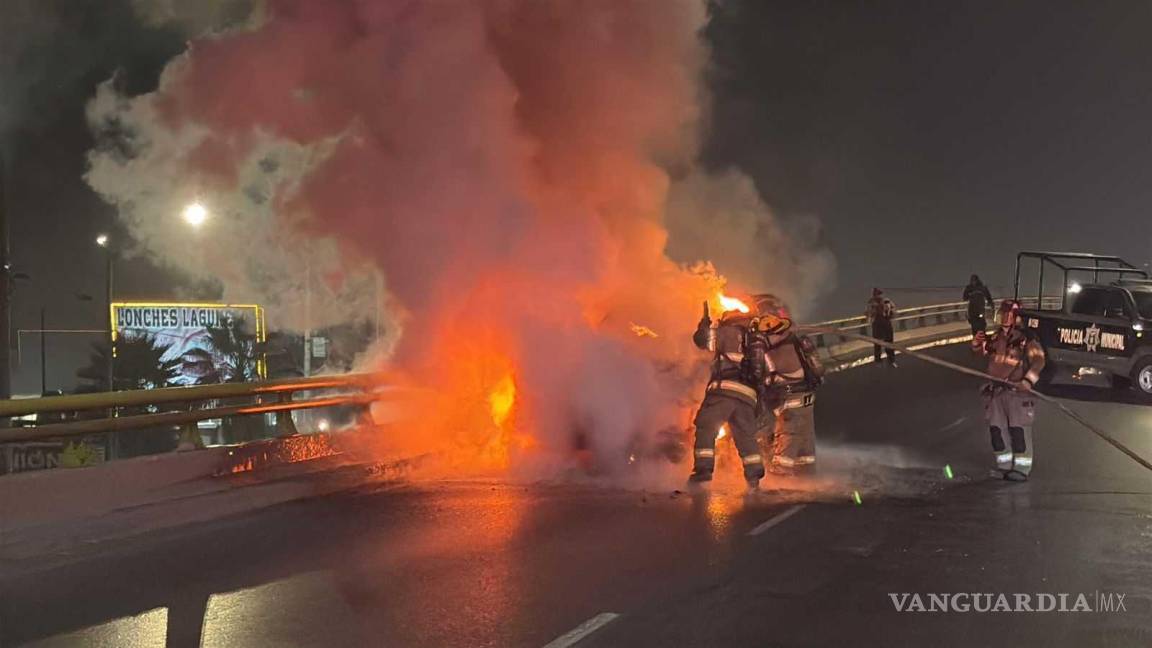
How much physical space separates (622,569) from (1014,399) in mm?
5440

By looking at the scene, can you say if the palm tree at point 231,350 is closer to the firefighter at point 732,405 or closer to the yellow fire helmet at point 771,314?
the yellow fire helmet at point 771,314

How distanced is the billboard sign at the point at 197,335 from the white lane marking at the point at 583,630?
101 feet

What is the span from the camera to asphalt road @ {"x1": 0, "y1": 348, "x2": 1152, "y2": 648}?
17.6 feet

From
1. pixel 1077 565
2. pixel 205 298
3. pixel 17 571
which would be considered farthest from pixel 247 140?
pixel 205 298

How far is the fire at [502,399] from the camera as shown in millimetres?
11023

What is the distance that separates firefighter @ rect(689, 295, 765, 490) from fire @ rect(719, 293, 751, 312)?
0.61 m

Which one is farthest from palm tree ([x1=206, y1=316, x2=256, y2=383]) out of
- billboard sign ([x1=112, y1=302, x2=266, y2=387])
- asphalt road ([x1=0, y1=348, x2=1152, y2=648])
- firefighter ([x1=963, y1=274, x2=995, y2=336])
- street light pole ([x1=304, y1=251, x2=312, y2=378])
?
asphalt road ([x1=0, y1=348, x2=1152, y2=648])

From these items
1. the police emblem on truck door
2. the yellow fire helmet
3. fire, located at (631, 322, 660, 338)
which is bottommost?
the police emblem on truck door

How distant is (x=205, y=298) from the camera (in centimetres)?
3888

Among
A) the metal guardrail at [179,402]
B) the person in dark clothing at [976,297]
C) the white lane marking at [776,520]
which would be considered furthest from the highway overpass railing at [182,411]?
the person in dark clothing at [976,297]

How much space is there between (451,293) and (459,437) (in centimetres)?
169

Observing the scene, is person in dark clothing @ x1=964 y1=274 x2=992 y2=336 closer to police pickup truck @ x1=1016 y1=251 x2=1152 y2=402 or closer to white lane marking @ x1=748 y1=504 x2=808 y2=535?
police pickup truck @ x1=1016 y1=251 x2=1152 y2=402

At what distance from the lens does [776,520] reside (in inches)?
317

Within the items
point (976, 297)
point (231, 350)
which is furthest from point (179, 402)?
point (231, 350)
